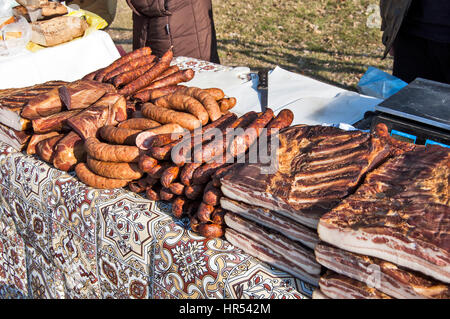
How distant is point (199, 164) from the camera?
7.92 feet

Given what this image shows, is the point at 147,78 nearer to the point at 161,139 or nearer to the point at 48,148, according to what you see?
the point at 48,148

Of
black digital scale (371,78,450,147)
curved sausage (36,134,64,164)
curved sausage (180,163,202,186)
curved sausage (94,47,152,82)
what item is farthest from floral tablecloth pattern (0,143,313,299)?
black digital scale (371,78,450,147)

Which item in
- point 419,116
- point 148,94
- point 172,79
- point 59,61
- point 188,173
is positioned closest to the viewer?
point 188,173

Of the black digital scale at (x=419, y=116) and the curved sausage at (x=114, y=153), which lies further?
the black digital scale at (x=419, y=116)

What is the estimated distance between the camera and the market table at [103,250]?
2240 millimetres

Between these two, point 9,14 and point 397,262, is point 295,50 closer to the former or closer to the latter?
point 9,14

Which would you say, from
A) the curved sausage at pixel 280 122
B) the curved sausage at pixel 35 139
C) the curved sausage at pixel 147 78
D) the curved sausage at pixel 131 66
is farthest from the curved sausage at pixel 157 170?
the curved sausage at pixel 131 66

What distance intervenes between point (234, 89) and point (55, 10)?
10.1 ft

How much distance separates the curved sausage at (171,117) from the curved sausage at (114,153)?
354 mm

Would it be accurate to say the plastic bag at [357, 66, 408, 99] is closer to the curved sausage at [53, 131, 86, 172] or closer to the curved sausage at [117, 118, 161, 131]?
the curved sausage at [117, 118, 161, 131]

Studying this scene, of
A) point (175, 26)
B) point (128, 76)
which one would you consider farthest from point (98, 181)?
point (175, 26)

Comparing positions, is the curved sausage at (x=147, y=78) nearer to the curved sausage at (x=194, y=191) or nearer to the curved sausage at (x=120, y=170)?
the curved sausage at (x=120, y=170)

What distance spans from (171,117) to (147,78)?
4.57 ft

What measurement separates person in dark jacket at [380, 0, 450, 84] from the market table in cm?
181
